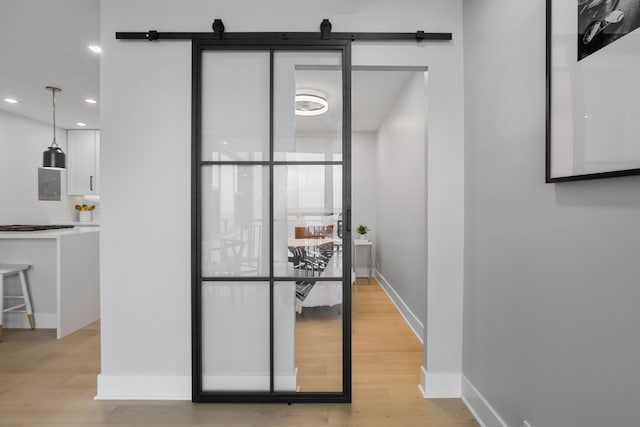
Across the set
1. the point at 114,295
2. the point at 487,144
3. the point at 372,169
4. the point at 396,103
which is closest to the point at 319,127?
the point at 487,144

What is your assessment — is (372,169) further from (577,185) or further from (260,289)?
(577,185)

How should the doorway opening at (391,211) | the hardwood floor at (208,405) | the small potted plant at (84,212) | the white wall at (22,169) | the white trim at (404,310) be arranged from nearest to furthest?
the hardwood floor at (208,405), the doorway opening at (391,211), the white trim at (404,310), the white wall at (22,169), the small potted plant at (84,212)

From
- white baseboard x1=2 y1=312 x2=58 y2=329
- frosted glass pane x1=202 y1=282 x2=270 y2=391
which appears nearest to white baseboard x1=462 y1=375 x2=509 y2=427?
frosted glass pane x1=202 y1=282 x2=270 y2=391

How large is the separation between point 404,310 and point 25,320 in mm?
4056

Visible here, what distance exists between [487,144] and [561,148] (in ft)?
2.02

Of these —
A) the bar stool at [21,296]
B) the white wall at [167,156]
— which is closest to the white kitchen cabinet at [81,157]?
the bar stool at [21,296]

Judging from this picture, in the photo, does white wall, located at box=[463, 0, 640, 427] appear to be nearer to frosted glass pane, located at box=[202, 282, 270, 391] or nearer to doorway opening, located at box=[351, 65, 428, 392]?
doorway opening, located at box=[351, 65, 428, 392]

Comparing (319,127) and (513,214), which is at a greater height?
(319,127)

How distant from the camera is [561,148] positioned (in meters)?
1.29

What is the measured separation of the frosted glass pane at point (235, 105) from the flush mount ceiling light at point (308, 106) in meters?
0.20

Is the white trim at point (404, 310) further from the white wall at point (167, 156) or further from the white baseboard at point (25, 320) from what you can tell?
the white baseboard at point (25, 320)

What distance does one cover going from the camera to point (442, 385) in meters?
2.19

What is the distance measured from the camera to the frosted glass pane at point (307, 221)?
217 centimetres

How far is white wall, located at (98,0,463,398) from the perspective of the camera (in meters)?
2.16
